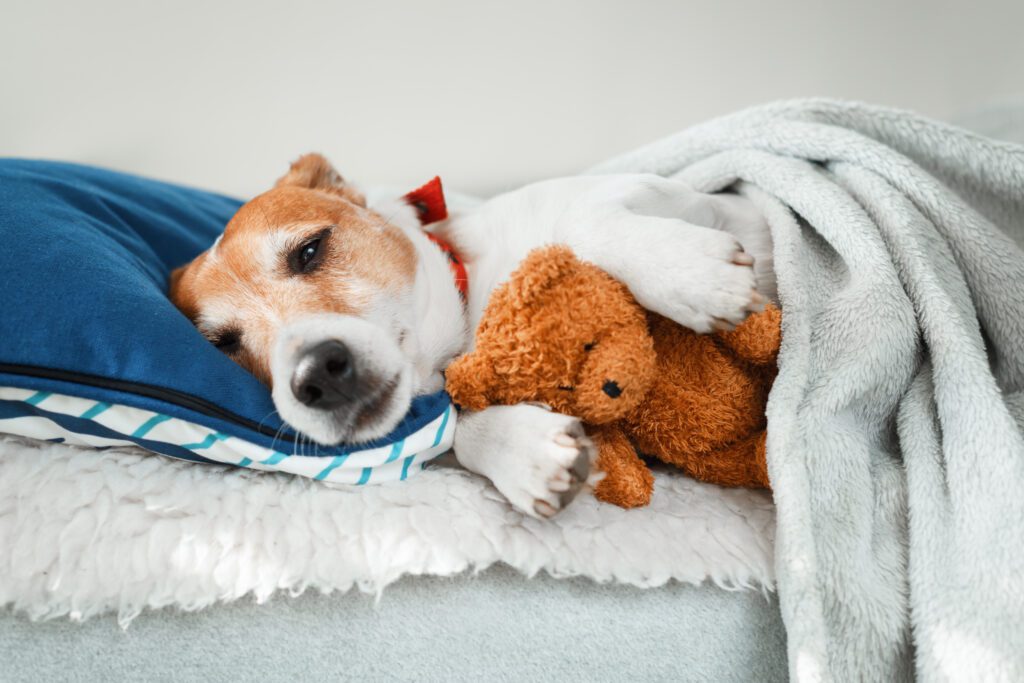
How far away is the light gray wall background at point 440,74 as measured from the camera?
2.24 metres

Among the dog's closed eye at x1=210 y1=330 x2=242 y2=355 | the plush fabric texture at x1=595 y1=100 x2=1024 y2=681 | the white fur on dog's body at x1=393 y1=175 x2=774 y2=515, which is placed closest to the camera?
the plush fabric texture at x1=595 y1=100 x2=1024 y2=681

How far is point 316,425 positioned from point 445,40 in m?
1.95

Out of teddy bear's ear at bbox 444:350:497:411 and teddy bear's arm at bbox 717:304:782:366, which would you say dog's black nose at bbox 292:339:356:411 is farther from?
teddy bear's arm at bbox 717:304:782:366

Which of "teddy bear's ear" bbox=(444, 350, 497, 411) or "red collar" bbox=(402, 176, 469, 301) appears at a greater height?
"red collar" bbox=(402, 176, 469, 301)

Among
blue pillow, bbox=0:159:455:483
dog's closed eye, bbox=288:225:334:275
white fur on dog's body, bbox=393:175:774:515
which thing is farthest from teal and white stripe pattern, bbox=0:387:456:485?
dog's closed eye, bbox=288:225:334:275

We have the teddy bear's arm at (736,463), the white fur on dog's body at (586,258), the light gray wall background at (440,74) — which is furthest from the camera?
the light gray wall background at (440,74)

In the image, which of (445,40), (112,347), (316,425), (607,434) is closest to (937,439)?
(607,434)

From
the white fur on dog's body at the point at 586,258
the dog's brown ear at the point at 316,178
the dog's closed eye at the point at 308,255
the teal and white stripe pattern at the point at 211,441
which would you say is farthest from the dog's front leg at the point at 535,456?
the dog's brown ear at the point at 316,178

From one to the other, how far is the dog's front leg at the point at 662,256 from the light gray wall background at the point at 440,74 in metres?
1.48

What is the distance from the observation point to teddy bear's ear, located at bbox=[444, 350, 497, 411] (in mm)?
941

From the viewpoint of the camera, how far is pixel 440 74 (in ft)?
7.97

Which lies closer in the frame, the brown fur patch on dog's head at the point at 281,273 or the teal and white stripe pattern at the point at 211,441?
the teal and white stripe pattern at the point at 211,441

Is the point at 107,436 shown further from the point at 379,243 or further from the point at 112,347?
the point at 379,243

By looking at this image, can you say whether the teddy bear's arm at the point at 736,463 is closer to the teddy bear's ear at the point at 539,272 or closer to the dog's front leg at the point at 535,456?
the dog's front leg at the point at 535,456
